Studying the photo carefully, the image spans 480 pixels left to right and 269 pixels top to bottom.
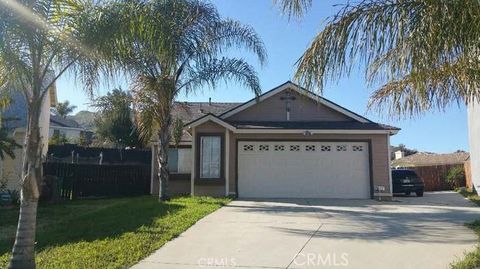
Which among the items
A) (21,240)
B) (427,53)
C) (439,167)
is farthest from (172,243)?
(439,167)

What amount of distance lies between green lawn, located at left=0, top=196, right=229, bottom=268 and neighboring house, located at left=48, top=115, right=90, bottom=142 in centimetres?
3679

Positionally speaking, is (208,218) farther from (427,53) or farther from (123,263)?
(427,53)

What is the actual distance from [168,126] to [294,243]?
847cm

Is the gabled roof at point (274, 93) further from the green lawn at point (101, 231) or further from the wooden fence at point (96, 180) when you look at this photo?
the green lawn at point (101, 231)

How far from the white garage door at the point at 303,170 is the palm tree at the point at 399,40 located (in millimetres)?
12172

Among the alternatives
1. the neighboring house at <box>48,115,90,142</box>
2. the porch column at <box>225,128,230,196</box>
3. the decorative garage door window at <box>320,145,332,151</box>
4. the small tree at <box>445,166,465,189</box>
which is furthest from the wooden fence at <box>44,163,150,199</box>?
the neighboring house at <box>48,115,90,142</box>

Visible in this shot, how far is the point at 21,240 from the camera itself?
243 inches

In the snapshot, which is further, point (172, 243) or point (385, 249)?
point (172, 243)

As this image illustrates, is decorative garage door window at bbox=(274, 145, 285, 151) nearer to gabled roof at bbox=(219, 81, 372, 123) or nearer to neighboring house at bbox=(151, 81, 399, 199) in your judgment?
neighboring house at bbox=(151, 81, 399, 199)

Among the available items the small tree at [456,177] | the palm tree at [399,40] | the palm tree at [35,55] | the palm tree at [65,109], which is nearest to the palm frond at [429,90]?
the palm tree at [399,40]

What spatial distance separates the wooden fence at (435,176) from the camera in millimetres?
28891

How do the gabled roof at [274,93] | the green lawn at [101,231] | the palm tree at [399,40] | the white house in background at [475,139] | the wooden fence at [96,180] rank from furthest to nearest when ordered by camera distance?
the white house in background at [475,139], the gabled roof at [274,93], the wooden fence at [96,180], the green lawn at [101,231], the palm tree at [399,40]

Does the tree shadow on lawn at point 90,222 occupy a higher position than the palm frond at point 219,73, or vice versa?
the palm frond at point 219,73

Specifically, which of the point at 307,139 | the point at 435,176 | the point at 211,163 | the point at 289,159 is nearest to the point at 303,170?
the point at 289,159
